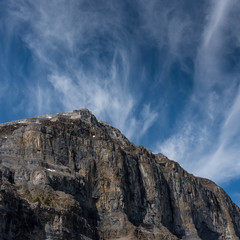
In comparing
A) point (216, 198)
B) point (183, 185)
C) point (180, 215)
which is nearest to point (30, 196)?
point (180, 215)

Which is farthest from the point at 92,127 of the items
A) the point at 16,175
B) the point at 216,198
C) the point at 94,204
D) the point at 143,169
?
the point at 216,198

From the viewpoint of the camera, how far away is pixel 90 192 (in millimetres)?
107062

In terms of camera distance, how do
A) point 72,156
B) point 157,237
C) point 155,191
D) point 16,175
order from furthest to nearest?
point 155,191 < point 72,156 < point 157,237 < point 16,175

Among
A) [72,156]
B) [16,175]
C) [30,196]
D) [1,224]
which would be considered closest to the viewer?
[1,224]

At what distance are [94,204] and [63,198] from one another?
703 inches

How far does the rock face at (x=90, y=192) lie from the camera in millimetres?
81812

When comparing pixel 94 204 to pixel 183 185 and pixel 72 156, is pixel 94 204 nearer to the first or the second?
pixel 72 156

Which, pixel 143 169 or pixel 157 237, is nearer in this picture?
pixel 157 237

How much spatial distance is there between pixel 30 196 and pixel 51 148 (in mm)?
22896

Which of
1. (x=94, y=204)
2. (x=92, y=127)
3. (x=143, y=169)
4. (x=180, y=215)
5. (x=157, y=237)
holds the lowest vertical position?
(x=157, y=237)

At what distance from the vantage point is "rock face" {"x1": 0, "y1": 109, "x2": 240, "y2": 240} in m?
81.8

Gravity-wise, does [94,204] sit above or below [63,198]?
above

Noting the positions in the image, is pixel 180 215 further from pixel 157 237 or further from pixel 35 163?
pixel 35 163

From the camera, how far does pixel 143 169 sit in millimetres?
130250
